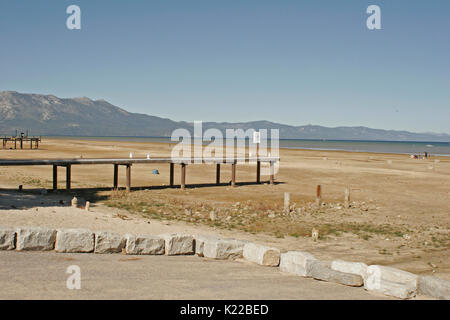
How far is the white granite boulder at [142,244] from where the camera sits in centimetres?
968

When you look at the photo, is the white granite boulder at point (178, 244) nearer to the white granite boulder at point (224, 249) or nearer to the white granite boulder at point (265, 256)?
the white granite boulder at point (224, 249)

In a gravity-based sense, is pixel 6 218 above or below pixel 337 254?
above

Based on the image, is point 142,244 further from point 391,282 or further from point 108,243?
point 391,282

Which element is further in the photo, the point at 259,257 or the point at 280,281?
the point at 259,257

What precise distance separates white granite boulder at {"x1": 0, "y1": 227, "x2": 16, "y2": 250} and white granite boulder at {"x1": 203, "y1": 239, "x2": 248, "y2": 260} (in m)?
3.79

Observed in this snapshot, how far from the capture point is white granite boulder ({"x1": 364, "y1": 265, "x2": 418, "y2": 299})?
7535mm

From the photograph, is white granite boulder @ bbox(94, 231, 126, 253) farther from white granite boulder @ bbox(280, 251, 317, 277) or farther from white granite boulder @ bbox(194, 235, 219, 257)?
white granite boulder @ bbox(280, 251, 317, 277)

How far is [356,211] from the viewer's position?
787 inches

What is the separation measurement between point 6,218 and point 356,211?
13.7 m

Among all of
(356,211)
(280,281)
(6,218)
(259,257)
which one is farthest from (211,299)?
(356,211)

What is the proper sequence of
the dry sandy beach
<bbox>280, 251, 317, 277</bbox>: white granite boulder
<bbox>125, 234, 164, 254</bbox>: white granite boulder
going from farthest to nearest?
the dry sandy beach < <bbox>125, 234, 164, 254</bbox>: white granite boulder < <bbox>280, 251, 317, 277</bbox>: white granite boulder

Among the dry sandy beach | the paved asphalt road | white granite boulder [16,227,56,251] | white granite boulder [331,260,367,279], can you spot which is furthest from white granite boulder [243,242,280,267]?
white granite boulder [16,227,56,251]
